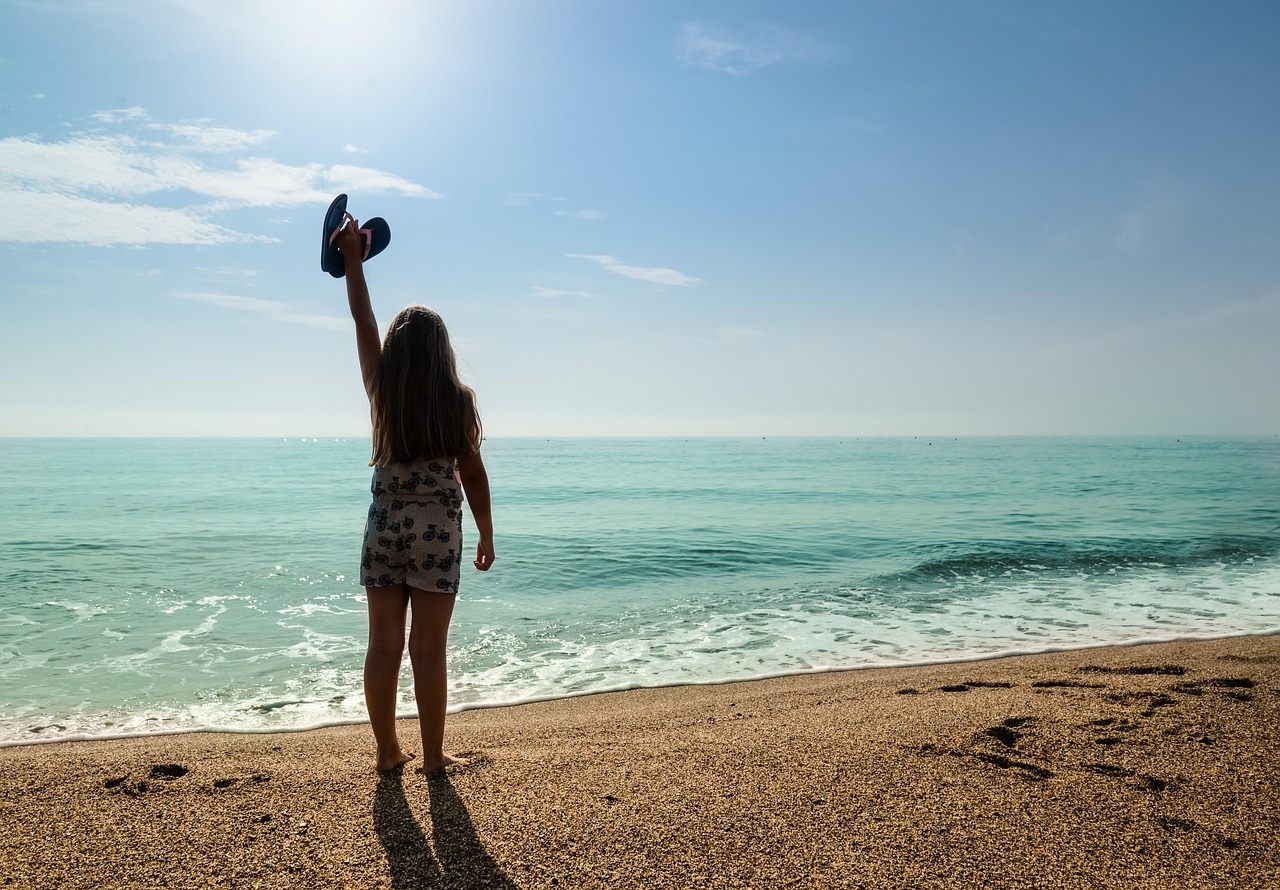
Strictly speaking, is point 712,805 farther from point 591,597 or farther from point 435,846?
point 591,597

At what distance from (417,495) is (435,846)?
1.44 meters

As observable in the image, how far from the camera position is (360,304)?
3.61 meters

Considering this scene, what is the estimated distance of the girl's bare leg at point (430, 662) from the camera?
3412 mm

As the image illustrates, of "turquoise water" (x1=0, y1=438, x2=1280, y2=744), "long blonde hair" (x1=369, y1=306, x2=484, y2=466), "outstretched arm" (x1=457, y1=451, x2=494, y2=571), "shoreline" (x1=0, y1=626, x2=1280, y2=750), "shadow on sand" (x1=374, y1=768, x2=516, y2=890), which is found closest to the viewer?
"shadow on sand" (x1=374, y1=768, x2=516, y2=890)

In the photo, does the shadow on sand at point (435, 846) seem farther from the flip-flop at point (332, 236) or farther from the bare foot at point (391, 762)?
the flip-flop at point (332, 236)

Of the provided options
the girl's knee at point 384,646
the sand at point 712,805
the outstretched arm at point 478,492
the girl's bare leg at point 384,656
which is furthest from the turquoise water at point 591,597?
the outstretched arm at point 478,492

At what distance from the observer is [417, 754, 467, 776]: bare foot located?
3.51 m

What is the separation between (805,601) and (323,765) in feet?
25.4

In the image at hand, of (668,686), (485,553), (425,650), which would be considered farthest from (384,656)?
(668,686)

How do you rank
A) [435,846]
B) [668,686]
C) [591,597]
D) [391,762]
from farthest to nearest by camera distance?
[591,597], [668,686], [391,762], [435,846]

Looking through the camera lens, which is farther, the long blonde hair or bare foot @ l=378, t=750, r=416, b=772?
bare foot @ l=378, t=750, r=416, b=772

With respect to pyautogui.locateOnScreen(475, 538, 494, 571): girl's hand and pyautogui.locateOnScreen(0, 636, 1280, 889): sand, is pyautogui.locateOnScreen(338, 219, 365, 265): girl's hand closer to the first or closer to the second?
pyautogui.locateOnScreen(475, 538, 494, 571): girl's hand

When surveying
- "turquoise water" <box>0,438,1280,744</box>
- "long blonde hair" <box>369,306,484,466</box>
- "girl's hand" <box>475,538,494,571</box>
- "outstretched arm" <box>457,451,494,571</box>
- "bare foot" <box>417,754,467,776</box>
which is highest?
"long blonde hair" <box>369,306,484,466</box>

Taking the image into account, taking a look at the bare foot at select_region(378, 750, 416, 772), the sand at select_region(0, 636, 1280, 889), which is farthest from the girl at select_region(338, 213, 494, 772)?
the sand at select_region(0, 636, 1280, 889)
